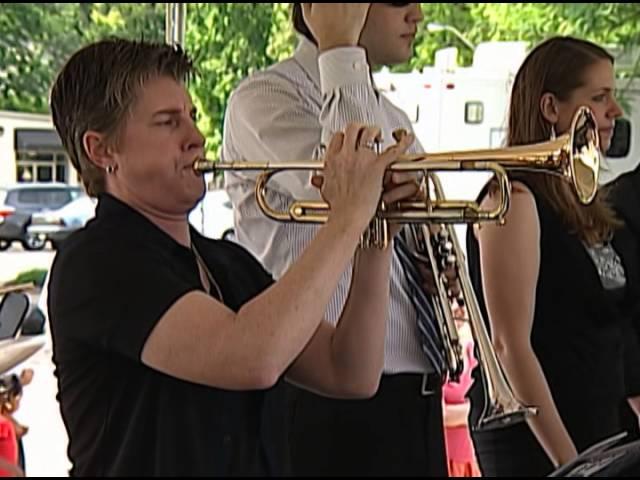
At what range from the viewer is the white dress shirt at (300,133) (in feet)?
5.23

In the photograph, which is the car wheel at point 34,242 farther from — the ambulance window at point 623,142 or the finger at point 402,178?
the ambulance window at point 623,142

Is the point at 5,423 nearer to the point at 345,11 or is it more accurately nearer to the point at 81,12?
the point at 345,11

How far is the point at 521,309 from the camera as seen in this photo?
1.77m

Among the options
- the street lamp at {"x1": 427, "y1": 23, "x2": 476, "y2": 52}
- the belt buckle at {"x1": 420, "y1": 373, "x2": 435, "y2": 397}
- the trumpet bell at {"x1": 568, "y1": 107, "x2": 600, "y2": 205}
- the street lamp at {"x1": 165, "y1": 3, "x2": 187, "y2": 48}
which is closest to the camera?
the trumpet bell at {"x1": 568, "y1": 107, "x2": 600, "y2": 205}

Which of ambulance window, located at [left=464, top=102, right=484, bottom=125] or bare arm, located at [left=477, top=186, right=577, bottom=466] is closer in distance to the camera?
bare arm, located at [left=477, top=186, right=577, bottom=466]

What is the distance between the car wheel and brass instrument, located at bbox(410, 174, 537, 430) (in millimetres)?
2490

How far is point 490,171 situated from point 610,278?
2.01 feet

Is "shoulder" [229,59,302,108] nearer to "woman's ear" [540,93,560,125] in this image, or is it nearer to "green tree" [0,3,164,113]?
"woman's ear" [540,93,560,125]

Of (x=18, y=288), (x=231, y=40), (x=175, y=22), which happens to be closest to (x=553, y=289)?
(x=18, y=288)

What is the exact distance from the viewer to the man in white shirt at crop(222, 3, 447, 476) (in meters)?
1.60

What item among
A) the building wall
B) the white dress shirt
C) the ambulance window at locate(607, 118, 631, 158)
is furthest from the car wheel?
the ambulance window at locate(607, 118, 631, 158)

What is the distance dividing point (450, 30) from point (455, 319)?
706 cm

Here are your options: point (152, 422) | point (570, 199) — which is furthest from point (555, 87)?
point (152, 422)

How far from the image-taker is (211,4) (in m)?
4.38
